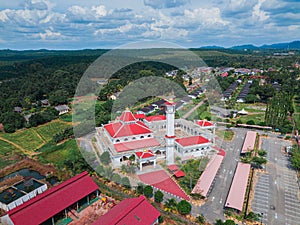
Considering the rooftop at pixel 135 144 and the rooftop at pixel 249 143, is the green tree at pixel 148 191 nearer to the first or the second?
the rooftop at pixel 135 144

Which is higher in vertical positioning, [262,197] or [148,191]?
[148,191]

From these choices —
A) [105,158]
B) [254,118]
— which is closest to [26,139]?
[105,158]

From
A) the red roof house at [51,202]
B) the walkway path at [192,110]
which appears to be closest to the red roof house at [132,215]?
the red roof house at [51,202]

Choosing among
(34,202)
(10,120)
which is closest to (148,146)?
(34,202)

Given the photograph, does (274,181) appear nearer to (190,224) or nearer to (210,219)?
(210,219)

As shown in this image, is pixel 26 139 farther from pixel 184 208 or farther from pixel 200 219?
pixel 200 219

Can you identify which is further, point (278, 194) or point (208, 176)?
point (208, 176)

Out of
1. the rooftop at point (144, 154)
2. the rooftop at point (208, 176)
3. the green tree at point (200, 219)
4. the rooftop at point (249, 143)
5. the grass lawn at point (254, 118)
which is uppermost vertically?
the rooftop at point (144, 154)
